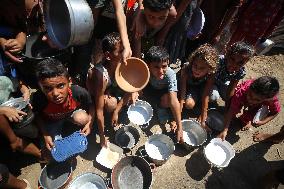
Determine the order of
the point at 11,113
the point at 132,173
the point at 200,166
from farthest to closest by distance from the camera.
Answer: the point at 200,166 < the point at 132,173 < the point at 11,113

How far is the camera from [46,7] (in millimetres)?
3275

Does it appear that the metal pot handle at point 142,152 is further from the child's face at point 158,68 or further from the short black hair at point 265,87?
the short black hair at point 265,87

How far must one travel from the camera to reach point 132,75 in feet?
10.3

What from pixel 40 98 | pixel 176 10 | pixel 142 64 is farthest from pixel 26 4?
pixel 176 10

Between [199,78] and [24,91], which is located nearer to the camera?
[24,91]

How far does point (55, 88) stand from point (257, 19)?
291 centimetres

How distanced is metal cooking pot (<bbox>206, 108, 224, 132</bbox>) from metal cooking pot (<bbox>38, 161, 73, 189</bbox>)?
1.87 meters

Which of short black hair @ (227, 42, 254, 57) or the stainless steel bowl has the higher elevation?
short black hair @ (227, 42, 254, 57)

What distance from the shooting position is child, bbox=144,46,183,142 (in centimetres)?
324

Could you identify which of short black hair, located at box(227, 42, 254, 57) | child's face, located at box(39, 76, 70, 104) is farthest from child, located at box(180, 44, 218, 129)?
child's face, located at box(39, 76, 70, 104)

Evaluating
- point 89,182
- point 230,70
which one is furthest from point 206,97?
point 89,182

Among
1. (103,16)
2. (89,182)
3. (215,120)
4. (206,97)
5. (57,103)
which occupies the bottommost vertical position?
(89,182)

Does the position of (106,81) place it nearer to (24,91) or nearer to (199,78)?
(24,91)

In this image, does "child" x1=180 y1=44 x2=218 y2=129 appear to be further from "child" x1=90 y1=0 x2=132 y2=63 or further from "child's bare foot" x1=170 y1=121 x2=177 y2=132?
"child" x1=90 y1=0 x2=132 y2=63
